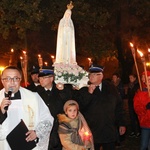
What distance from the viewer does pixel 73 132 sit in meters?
5.70

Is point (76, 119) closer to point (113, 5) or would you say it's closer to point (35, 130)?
point (35, 130)

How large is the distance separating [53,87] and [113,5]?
1299cm

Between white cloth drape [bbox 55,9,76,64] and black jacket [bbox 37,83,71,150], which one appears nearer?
black jacket [bbox 37,83,71,150]

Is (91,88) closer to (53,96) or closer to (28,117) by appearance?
(53,96)

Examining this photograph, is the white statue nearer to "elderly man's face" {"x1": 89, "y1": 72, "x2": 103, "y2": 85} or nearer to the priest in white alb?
"elderly man's face" {"x1": 89, "y1": 72, "x2": 103, "y2": 85}

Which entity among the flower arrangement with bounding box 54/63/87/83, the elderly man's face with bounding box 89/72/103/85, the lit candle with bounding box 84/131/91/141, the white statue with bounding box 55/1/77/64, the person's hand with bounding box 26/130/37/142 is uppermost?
the white statue with bounding box 55/1/77/64

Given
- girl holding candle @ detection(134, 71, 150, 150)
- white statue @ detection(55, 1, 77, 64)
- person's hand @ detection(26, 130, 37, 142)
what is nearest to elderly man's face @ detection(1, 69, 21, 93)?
person's hand @ detection(26, 130, 37, 142)

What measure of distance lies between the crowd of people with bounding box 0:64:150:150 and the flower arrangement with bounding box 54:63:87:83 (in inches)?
35.0

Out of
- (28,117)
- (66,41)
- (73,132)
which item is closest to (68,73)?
(66,41)

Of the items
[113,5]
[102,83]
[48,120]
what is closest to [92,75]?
[102,83]

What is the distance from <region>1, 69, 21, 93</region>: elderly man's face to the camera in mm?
4293

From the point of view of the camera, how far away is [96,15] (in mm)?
16047

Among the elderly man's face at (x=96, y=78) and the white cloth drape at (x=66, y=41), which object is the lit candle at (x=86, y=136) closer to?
the elderly man's face at (x=96, y=78)

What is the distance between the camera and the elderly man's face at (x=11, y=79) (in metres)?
4.29
